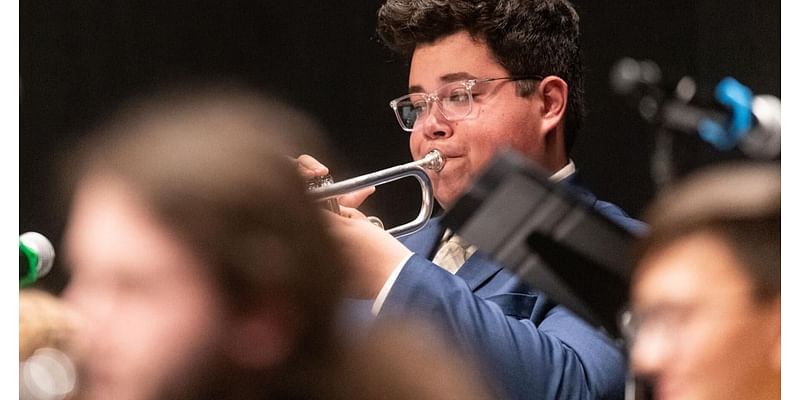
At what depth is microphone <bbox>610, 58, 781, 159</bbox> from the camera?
4.46 feet

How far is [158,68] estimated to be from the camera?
8.52ft

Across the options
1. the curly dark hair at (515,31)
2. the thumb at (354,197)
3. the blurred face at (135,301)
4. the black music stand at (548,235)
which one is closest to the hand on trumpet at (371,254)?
the black music stand at (548,235)

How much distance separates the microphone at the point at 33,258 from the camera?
139 centimetres

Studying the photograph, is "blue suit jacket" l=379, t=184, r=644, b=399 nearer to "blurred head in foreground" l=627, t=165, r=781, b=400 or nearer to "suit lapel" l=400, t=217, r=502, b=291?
"suit lapel" l=400, t=217, r=502, b=291

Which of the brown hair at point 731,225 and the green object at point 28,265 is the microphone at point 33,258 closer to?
the green object at point 28,265

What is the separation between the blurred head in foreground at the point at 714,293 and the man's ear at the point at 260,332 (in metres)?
0.48

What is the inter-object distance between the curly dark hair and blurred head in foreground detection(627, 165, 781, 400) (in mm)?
1121

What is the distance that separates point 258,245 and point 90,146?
183 millimetres

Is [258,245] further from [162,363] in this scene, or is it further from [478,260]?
[478,260]

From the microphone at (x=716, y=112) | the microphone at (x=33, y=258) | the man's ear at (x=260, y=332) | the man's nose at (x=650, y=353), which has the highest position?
the microphone at (x=716, y=112)

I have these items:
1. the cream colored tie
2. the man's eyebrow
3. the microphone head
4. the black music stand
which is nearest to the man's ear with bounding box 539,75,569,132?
the man's eyebrow

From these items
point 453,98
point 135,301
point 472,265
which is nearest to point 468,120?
point 453,98

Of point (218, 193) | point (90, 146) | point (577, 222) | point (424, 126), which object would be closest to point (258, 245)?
point (218, 193)

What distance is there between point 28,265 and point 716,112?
0.88m
